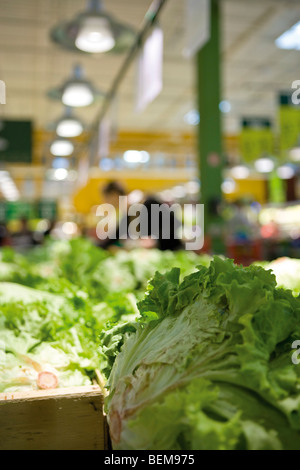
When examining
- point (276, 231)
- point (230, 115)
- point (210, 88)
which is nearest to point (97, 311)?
point (210, 88)

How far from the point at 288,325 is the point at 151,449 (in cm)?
37

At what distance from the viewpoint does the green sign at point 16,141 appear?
32.7ft

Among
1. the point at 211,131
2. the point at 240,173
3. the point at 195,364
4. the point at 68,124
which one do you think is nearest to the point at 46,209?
the point at 240,173

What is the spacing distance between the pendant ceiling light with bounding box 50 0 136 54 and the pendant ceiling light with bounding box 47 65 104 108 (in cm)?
129

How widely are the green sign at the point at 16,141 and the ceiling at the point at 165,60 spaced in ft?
1.97

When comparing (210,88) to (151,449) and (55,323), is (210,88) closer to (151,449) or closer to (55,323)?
(55,323)

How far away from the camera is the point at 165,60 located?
27.2 feet

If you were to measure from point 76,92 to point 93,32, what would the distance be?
1.62 meters

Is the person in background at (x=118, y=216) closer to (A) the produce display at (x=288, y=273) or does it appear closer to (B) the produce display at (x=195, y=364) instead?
(A) the produce display at (x=288, y=273)

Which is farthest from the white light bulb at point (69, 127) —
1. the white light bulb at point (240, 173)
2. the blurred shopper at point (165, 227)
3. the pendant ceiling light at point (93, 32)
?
the white light bulb at point (240, 173)

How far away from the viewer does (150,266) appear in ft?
9.93

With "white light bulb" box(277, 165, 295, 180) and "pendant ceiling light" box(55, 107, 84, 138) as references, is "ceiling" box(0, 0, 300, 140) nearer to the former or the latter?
"pendant ceiling light" box(55, 107, 84, 138)

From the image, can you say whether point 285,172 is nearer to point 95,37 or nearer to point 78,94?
point 78,94

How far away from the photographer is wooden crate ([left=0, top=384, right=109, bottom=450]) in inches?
45.4
